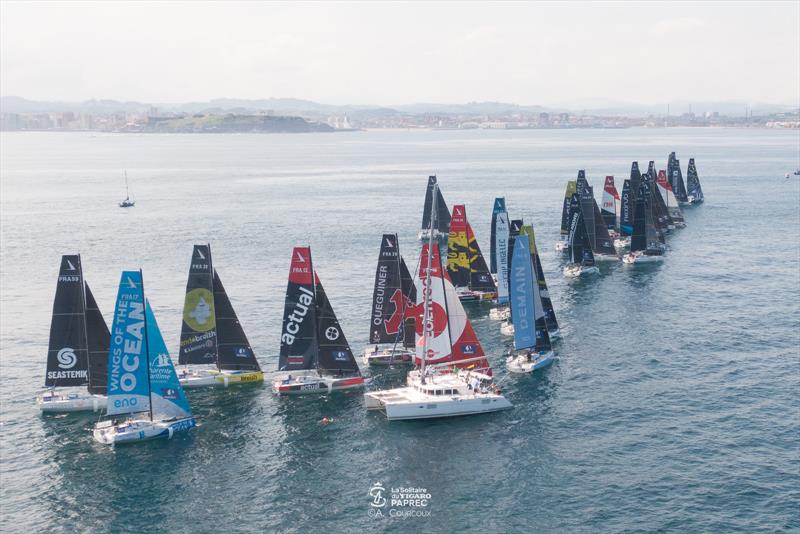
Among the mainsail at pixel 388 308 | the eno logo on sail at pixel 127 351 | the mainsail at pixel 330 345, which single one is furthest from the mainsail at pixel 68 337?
the mainsail at pixel 388 308

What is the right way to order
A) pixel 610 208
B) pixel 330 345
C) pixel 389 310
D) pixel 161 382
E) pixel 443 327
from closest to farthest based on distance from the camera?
1. pixel 161 382
2. pixel 443 327
3. pixel 330 345
4. pixel 389 310
5. pixel 610 208

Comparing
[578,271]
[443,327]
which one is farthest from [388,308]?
[578,271]

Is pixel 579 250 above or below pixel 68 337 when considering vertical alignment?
below

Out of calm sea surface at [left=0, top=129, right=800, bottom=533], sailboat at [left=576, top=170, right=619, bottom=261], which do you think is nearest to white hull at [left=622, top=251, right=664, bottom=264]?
sailboat at [left=576, top=170, right=619, bottom=261]

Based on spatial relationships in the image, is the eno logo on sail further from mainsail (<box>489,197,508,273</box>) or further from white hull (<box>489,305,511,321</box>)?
mainsail (<box>489,197,508,273</box>)

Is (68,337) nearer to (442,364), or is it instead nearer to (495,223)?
(442,364)

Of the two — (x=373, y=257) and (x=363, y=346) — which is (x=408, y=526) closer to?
(x=363, y=346)
